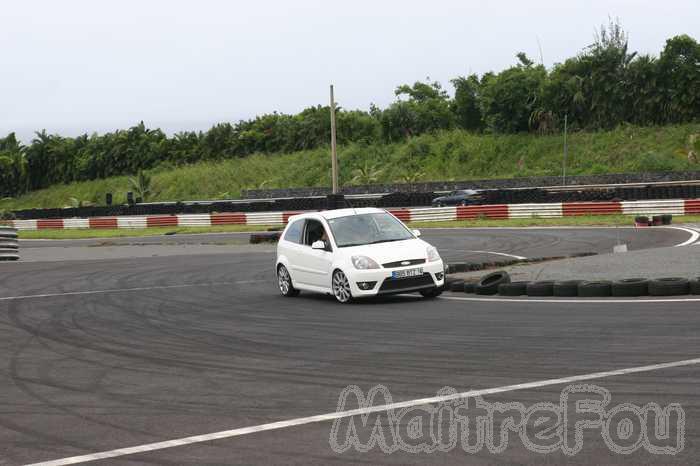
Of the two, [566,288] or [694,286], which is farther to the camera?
[566,288]

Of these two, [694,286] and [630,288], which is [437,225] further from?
[694,286]

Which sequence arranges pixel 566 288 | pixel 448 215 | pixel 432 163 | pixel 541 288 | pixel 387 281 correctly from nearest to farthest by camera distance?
pixel 566 288
pixel 541 288
pixel 387 281
pixel 448 215
pixel 432 163

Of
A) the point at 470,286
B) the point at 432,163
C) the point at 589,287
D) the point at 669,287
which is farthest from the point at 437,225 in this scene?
the point at 432,163

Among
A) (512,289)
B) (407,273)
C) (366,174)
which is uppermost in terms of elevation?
(366,174)

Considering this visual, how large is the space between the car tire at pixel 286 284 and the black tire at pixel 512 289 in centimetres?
362

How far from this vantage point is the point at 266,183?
3258 inches

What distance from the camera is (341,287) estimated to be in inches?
590

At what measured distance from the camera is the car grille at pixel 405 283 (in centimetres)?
1462

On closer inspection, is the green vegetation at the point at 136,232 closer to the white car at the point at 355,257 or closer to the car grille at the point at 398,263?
the white car at the point at 355,257

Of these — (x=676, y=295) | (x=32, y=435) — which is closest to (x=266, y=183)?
(x=676, y=295)

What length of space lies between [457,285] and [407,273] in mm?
1218

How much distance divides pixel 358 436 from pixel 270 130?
89099 millimetres

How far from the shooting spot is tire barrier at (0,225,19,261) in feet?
102

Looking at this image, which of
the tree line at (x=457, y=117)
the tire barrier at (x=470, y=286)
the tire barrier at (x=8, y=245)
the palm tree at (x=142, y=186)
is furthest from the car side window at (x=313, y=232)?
the palm tree at (x=142, y=186)
